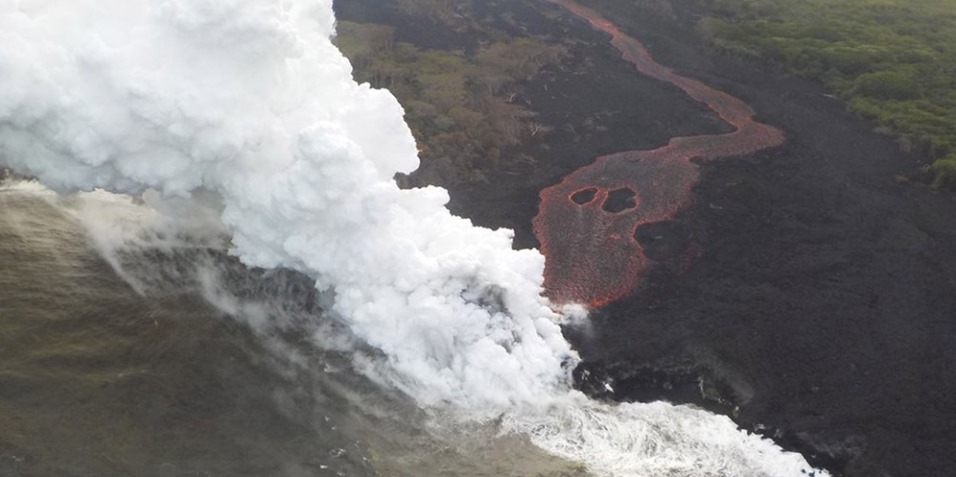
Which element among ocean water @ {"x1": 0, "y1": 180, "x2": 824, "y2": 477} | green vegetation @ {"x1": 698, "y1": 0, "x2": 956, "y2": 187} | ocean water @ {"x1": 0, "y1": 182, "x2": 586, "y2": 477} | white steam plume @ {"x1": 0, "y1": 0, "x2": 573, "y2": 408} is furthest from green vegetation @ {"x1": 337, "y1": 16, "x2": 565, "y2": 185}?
green vegetation @ {"x1": 698, "y1": 0, "x2": 956, "y2": 187}

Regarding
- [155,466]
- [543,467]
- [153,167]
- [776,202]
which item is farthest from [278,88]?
[776,202]

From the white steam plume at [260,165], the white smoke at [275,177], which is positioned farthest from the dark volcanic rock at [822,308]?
the white steam plume at [260,165]

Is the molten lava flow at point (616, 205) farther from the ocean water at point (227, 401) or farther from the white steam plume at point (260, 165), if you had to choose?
the ocean water at point (227, 401)

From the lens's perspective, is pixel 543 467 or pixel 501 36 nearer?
pixel 543 467

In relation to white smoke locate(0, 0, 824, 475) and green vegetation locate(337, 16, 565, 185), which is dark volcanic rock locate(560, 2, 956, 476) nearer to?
white smoke locate(0, 0, 824, 475)

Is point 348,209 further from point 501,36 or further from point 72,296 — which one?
point 501,36

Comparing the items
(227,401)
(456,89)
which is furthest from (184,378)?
(456,89)
